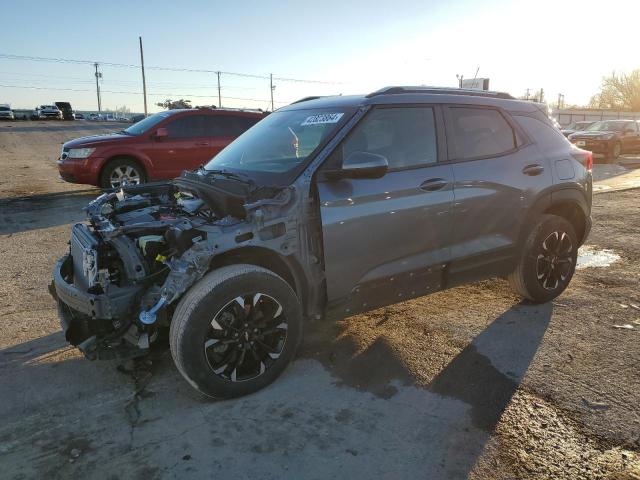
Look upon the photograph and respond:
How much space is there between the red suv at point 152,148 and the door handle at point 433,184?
7.36 m

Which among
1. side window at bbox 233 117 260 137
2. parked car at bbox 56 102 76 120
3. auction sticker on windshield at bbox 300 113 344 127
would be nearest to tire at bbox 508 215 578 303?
auction sticker on windshield at bbox 300 113 344 127

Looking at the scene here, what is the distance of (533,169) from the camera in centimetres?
424

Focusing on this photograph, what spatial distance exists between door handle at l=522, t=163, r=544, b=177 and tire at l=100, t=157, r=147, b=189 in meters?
7.91

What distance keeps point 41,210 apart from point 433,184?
7.89 m

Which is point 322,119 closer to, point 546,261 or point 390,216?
point 390,216

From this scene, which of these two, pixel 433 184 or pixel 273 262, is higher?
pixel 433 184

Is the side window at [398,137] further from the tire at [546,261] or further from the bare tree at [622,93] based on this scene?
→ the bare tree at [622,93]

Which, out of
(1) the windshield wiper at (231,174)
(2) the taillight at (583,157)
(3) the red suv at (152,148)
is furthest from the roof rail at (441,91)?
(3) the red suv at (152,148)

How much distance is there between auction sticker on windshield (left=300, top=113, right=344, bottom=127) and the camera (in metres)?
3.57

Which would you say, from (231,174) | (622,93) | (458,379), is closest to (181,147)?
(231,174)

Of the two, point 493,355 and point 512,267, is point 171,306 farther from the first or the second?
point 512,267

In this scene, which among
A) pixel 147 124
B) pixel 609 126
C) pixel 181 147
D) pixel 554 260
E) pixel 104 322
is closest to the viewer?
pixel 104 322

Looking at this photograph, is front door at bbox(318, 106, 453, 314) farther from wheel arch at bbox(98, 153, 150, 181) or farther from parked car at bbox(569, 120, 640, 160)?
parked car at bbox(569, 120, 640, 160)

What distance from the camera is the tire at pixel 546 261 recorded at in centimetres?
435
